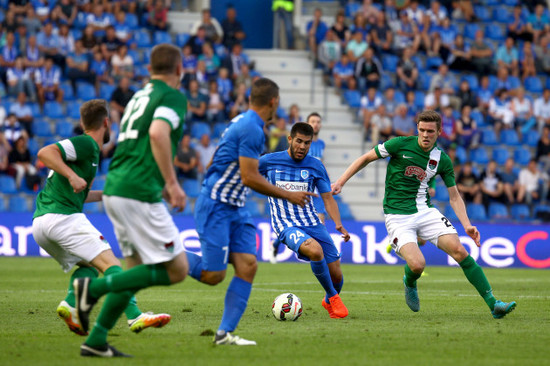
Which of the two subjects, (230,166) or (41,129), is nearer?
(230,166)

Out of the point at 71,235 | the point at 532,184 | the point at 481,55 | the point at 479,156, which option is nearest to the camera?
the point at 71,235

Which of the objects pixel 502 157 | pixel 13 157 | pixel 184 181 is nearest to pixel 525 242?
pixel 502 157

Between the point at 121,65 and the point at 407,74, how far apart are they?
8.06 m

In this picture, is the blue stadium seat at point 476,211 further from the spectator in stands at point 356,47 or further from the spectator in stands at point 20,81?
the spectator in stands at point 20,81

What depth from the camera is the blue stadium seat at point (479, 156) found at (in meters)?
23.8

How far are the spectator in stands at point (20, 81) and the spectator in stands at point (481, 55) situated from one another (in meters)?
12.8

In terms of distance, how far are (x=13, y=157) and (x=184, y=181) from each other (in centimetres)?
389

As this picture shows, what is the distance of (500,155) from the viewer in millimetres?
24203

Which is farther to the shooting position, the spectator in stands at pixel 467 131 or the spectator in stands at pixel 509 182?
the spectator in stands at pixel 467 131

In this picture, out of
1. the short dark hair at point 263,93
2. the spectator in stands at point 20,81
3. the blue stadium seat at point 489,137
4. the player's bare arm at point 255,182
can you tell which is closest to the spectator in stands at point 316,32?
the blue stadium seat at point 489,137

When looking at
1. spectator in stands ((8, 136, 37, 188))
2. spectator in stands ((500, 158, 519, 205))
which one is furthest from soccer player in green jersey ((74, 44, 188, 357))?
spectator in stands ((500, 158, 519, 205))

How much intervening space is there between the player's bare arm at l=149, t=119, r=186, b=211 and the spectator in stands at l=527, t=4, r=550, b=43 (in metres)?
22.9

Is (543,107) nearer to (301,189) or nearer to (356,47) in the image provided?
(356,47)

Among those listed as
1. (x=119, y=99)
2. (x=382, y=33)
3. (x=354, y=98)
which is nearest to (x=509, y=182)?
(x=354, y=98)
